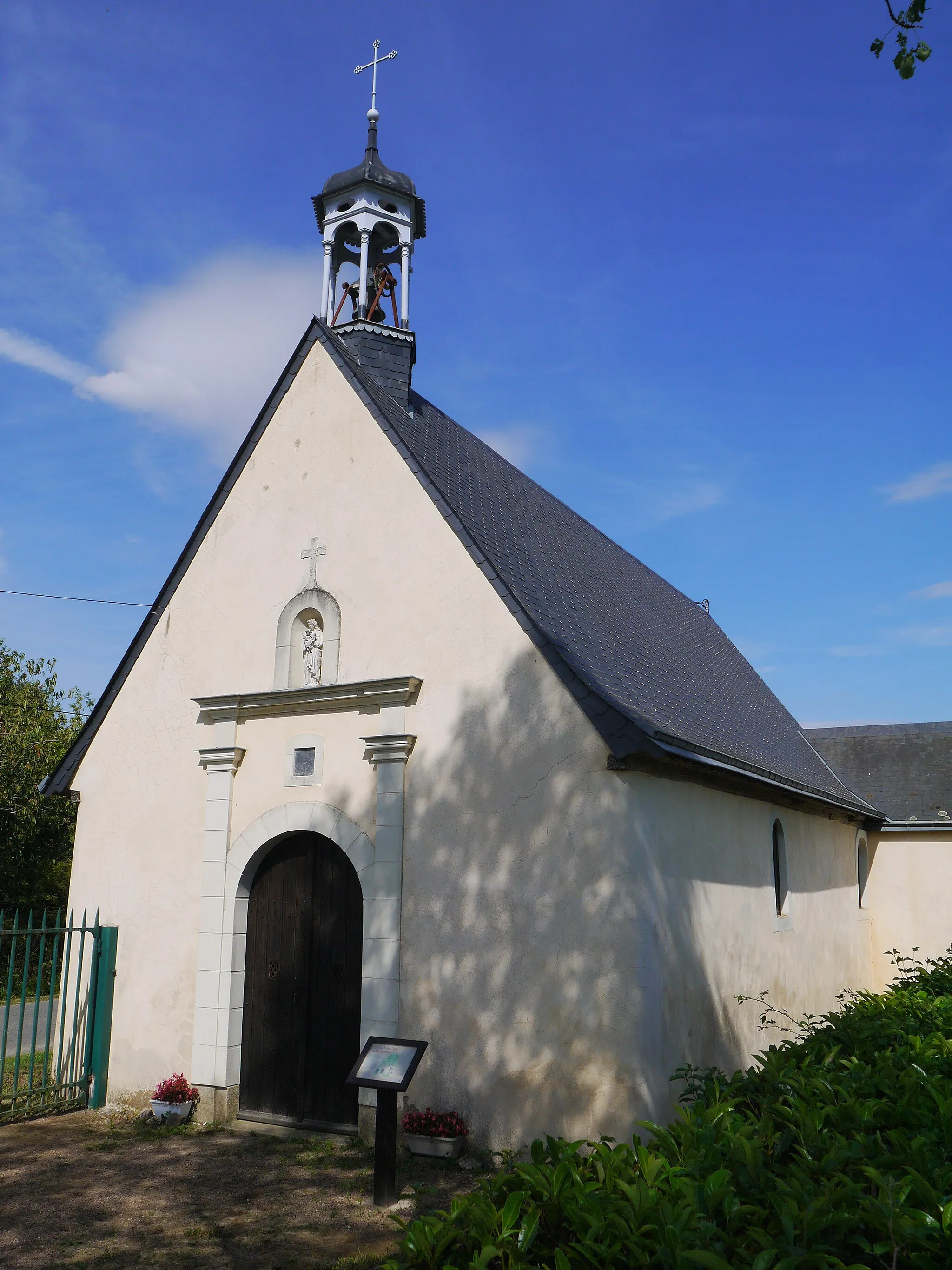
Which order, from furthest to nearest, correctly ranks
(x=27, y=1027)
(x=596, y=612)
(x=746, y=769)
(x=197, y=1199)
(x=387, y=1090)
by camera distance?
1. (x=27, y=1027)
2. (x=596, y=612)
3. (x=746, y=769)
4. (x=197, y=1199)
5. (x=387, y=1090)

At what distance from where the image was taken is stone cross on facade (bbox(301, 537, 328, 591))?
976cm

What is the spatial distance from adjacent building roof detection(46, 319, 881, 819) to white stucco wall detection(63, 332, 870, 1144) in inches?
7.9

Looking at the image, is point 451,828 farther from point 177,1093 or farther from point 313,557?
point 177,1093

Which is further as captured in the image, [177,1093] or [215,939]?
[215,939]

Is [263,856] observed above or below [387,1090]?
above

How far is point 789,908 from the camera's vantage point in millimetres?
11680

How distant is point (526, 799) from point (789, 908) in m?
5.36

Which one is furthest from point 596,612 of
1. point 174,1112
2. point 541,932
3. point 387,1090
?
point 174,1112

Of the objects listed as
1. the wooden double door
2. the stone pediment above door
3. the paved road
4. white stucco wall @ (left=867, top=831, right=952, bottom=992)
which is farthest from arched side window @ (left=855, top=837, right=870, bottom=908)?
the paved road

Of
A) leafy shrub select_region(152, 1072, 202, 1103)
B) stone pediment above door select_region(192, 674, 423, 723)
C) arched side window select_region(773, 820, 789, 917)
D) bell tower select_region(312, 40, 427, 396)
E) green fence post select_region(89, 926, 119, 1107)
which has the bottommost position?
leafy shrub select_region(152, 1072, 202, 1103)

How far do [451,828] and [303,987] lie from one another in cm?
224

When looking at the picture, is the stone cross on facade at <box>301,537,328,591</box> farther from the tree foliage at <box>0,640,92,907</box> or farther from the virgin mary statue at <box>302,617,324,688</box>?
the tree foliage at <box>0,640,92,907</box>

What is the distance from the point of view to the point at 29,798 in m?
21.8

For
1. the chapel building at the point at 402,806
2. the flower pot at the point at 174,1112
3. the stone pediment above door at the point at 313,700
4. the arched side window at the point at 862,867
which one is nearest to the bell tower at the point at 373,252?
the chapel building at the point at 402,806
